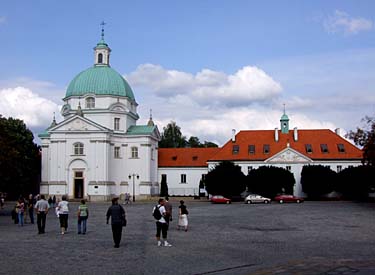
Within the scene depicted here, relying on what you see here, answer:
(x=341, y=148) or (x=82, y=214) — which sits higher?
(x=341, y=148)

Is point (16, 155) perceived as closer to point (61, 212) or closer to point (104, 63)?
point (61, 212)

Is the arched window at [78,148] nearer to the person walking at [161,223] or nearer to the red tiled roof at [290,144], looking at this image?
the red tiled roof at [290,144]

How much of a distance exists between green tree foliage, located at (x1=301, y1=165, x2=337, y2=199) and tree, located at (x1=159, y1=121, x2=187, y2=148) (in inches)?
1881

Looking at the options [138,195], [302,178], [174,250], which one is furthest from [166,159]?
[174,250]

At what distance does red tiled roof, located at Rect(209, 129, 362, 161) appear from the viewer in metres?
73.1

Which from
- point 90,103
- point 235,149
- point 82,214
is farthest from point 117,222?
point 235,149

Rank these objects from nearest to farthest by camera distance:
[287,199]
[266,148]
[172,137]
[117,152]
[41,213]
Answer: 1. [41,213]
2. [287,199]
3. [117,152]
4. [266,148]
5. [172,137]

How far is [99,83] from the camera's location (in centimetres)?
7481

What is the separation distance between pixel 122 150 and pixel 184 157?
37.3ft

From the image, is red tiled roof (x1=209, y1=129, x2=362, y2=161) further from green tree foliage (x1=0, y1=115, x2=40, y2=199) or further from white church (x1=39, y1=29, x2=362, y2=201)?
green tree foliage (x1=0, y1=115, x2=40, y2=199)

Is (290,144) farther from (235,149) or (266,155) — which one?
(235,149)

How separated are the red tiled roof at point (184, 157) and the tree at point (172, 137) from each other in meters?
27.6

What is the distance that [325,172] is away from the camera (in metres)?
67.4

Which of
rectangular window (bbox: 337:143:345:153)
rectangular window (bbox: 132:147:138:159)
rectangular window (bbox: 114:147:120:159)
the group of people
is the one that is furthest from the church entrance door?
the group of people
